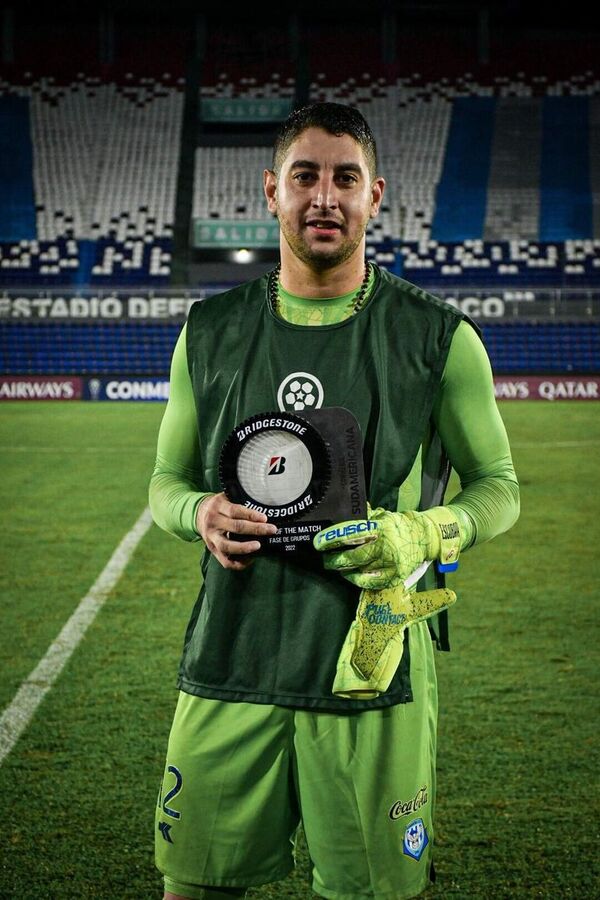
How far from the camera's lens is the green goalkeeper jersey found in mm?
1930

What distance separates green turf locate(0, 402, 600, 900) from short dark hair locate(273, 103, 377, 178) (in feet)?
6.50

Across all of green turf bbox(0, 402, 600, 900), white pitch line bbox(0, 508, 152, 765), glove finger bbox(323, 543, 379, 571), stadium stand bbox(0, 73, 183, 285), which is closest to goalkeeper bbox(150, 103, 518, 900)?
glove finger bbox(323, 543, 379, 571)

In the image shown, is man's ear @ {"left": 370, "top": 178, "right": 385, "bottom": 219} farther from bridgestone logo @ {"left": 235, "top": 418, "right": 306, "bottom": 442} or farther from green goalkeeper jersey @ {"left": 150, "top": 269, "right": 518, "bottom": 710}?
bridgestone logo @ {"left": 235, "top": 418, "right": 306, "bottom": 442}

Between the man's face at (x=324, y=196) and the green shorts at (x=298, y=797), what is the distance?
823 mm

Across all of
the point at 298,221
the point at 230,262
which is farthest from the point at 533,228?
the point at 298,221

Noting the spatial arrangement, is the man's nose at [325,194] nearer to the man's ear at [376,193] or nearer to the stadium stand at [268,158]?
the man's ear at [376,193]

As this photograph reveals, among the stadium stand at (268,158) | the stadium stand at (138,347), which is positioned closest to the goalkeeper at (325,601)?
the stadium stand at (138,347)

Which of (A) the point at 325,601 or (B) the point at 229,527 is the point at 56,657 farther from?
(B) the point at 229,527

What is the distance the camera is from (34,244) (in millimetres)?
27734

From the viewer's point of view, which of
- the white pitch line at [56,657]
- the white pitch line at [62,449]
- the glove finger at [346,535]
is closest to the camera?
the glove finger at [346,535]

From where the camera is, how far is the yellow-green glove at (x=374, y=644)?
71.4 inches

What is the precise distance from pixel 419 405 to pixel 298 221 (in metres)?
0.41

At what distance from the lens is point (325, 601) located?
1.92 metres

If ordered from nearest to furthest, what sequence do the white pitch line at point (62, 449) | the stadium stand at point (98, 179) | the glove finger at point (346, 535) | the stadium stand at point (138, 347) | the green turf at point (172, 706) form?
the glove finger at point (346, 535) → the green turf at point (172, 706) → the white pitch line at point (62, 449) → the stadium stand at point (138, 347) → the stadium stand at point (98, 179)
